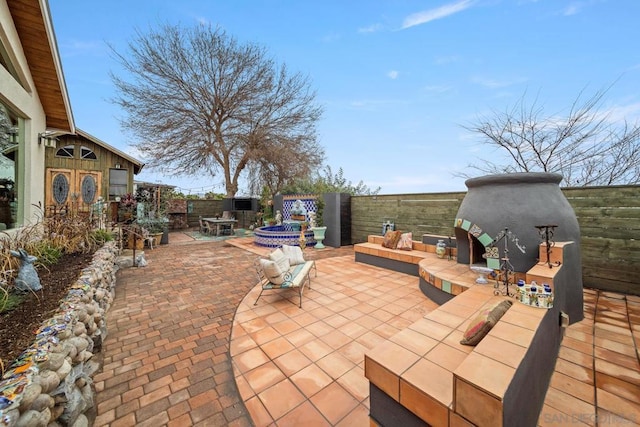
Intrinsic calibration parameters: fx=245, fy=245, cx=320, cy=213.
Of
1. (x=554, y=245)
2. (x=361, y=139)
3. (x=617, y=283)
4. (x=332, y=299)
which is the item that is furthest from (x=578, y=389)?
(x=361, y=139)

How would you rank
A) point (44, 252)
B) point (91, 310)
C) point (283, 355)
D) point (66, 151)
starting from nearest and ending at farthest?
point (283, 355), point (91, 310), point (44, 252), point (66, 151)

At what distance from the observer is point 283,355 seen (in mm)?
2543

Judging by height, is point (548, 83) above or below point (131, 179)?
above

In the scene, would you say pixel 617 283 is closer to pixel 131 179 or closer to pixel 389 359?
pixel 389 359

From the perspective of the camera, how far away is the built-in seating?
3.90ft

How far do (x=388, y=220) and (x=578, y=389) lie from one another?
224 inches

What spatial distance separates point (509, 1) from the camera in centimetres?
589

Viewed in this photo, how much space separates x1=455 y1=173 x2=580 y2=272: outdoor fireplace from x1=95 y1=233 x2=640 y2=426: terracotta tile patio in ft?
3.42

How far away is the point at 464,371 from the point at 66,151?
14170 millimetres

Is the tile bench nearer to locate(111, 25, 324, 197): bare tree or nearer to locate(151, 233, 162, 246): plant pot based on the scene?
locate(151, 233, 162, 246): plant pot

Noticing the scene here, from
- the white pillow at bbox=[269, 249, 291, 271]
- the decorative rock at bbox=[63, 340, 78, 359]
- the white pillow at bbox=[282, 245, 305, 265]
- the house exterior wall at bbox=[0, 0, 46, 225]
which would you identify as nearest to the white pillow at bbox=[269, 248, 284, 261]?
the white pillow at bbox=[269, 249, 291, 271]

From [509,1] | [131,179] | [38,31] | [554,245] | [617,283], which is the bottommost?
[617,283]

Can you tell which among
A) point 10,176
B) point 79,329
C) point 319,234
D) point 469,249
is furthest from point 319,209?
point 79,329

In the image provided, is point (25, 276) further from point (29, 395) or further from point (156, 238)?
point (156, 238)
